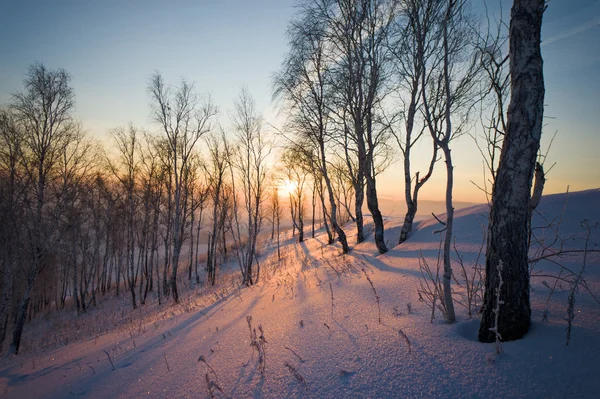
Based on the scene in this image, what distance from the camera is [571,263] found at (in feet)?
9.91

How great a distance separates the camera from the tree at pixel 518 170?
1788 mm

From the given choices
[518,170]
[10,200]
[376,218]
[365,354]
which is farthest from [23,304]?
[518,170]

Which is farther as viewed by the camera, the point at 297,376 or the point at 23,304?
the point at 23,304

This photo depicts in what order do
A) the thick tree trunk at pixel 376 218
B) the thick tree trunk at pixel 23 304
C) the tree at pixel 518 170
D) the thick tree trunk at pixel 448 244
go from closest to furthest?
1. the tree at pixel 518 170
2. the thick tree trunk at pixel 448 244
3. the thick tree trunk at pixel 376 218
4. the thick tree trunk at pixel 23 304

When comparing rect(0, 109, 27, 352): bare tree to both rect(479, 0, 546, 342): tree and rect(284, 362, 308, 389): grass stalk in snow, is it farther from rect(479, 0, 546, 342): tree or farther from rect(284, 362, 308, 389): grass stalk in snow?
rect(479, 0, 546, 342): tree

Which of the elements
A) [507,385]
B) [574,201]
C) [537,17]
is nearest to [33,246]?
[507,385]

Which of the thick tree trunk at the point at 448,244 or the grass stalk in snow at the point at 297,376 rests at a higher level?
the thick tree trunk at the point at 448,244

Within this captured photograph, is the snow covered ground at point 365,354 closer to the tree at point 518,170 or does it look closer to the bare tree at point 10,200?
the tree at point 518,170

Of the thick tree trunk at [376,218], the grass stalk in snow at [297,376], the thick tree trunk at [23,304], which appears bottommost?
the thick tree trunk at [23,304]

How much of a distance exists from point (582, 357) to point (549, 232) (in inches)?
157

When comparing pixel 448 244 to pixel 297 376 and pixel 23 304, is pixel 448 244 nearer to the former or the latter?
pixel 297 376

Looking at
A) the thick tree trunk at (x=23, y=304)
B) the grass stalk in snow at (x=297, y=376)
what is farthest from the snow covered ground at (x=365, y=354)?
the thick tree trunk at (x=23, y=304)

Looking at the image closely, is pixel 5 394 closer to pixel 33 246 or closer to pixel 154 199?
pixel 33 246

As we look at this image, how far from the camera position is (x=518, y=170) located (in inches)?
70.7
